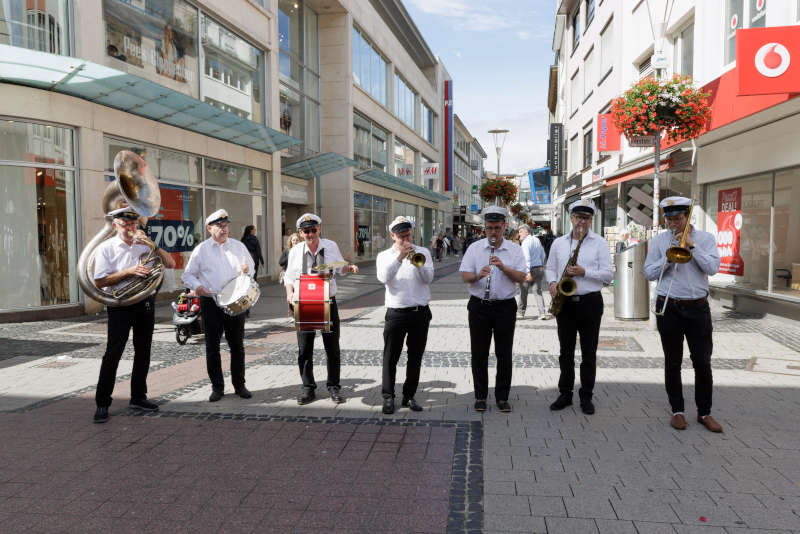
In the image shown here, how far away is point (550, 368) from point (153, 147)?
10.3 meters

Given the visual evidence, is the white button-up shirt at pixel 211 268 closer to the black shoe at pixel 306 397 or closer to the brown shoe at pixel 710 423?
Result: the black shoe at pixel 306 397

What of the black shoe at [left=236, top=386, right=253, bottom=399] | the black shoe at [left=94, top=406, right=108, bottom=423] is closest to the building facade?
the black shoe at [left=236, top=386, right=253, bottom=399]

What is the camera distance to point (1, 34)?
10086 mm

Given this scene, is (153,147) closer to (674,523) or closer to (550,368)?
(550,368)

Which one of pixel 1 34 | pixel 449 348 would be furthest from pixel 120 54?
pixel 449 348

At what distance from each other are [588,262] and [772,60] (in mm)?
4789

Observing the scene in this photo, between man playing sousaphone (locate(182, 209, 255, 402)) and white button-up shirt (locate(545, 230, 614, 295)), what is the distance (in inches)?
115

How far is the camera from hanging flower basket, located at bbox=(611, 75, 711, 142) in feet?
33.0

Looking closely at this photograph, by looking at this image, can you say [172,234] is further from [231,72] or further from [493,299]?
[493,299]

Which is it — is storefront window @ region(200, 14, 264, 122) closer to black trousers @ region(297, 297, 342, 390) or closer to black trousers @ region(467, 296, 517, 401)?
black trousers @ region(297, 297, 342, 390)

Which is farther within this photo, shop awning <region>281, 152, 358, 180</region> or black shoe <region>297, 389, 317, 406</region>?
shop awning <region>281, 152, 358, 180</region>

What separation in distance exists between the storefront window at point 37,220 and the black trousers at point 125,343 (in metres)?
6.57

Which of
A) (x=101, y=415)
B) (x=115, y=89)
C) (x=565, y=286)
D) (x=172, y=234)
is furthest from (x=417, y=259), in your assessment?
(x=172, y=234)

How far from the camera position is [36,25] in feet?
34.4
